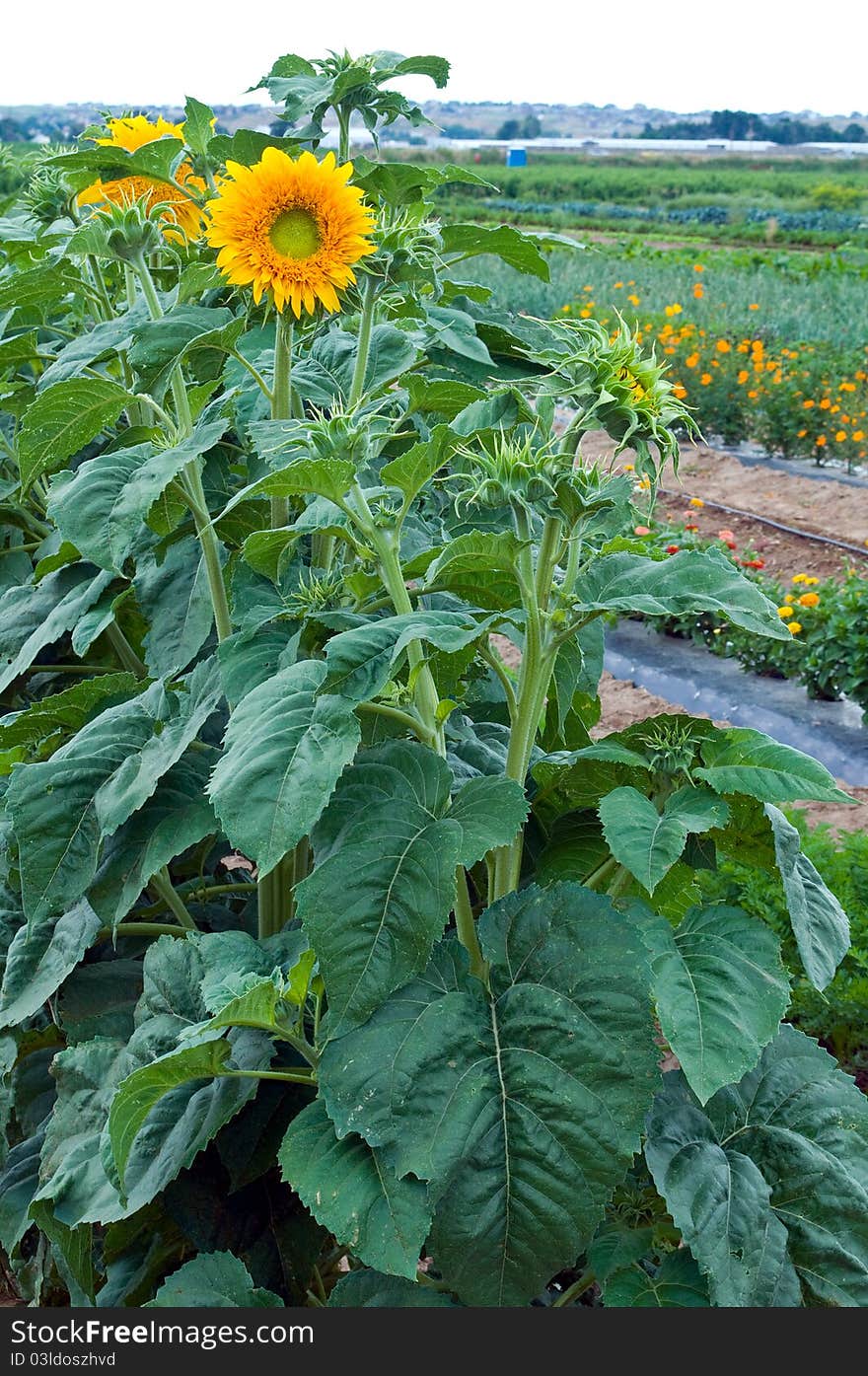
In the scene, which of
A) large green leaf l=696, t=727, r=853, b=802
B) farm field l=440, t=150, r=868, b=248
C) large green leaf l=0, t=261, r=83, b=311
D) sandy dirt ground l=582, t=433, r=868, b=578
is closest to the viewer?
large green leaf l=696, t=727, r=853, b=802

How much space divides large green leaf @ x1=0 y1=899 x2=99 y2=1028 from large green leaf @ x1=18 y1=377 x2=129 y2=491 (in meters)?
0.62

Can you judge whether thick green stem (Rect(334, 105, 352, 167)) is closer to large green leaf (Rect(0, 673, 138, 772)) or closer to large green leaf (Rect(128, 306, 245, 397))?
large green leaf (Rect(128, 306, 245, 397))

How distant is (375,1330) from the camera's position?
1326 millimetres

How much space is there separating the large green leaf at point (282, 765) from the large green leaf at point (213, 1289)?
0.52 meters

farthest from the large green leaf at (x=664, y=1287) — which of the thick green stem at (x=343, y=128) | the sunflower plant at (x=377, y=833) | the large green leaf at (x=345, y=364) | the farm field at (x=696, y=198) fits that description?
the farm field at (x=696, y=198)

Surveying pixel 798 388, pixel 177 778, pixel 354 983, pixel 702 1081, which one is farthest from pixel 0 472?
pixel 798 388

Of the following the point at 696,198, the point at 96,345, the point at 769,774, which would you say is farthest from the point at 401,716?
the point at 696,198

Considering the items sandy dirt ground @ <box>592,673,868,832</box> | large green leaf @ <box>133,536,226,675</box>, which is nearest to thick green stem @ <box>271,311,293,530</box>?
large green leaf @ <box>133,536,226,675</box>

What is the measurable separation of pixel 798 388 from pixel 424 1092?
28.3 ft

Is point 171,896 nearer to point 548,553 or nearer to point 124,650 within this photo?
point 124,650

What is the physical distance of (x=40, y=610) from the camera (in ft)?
7.27

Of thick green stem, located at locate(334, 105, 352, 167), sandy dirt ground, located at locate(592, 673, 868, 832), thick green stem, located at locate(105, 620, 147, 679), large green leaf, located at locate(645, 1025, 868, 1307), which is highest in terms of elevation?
thick green stem, located at locate(334, 105, 352, 167)

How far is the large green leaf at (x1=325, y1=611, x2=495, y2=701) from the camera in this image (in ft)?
4.17

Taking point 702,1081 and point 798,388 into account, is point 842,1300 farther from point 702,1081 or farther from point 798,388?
point 798,388
